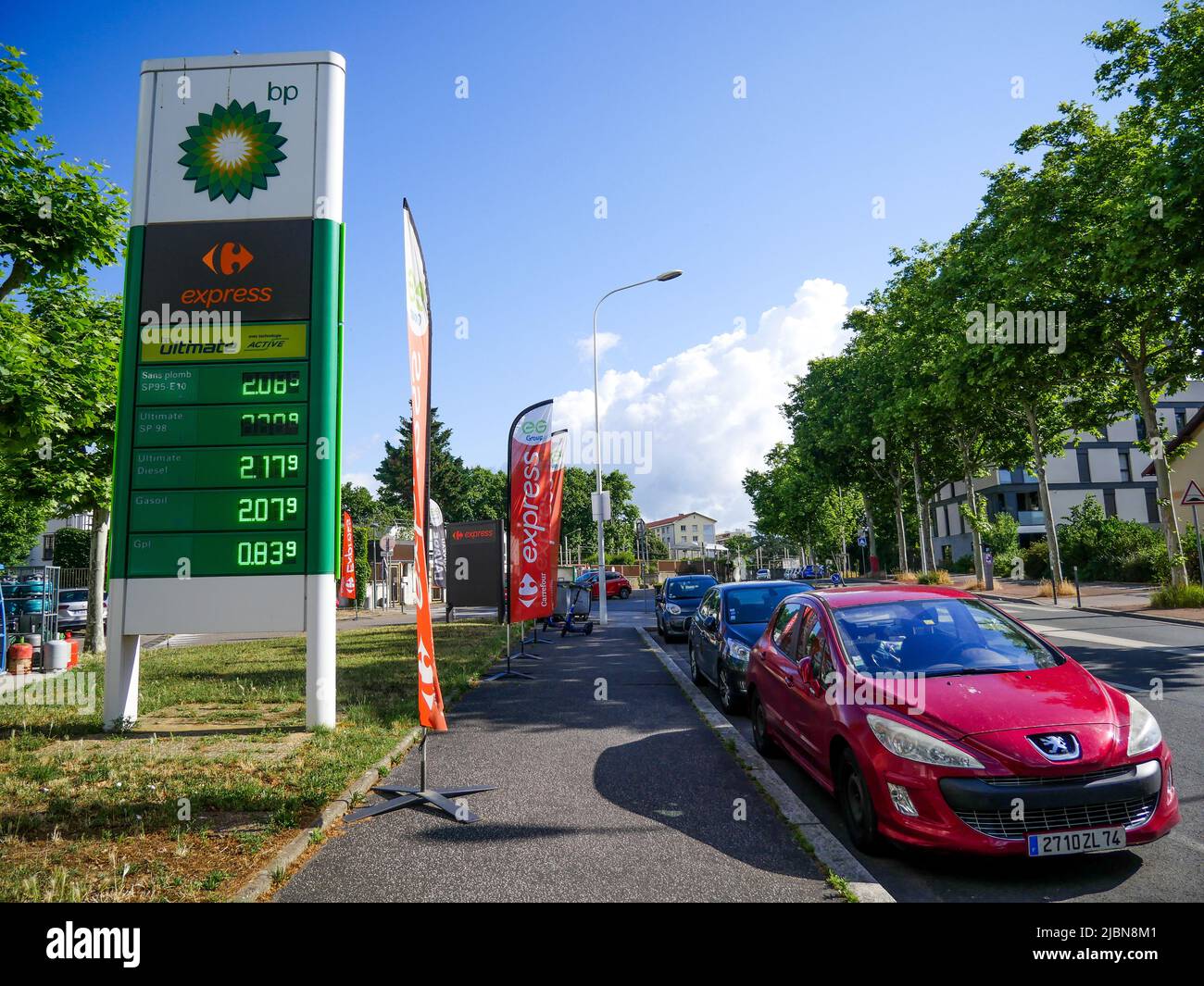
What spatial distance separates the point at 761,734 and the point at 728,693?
1931 millimetres

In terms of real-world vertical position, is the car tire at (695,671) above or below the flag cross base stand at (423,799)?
above

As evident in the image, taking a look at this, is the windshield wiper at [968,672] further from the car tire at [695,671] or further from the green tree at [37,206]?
the green tree at [37,206]

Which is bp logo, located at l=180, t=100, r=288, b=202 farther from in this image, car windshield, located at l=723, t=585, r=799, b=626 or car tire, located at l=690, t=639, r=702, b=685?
car tire, located at l=690, t=639, r=702, b=685

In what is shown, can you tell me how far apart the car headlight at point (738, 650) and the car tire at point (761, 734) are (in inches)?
52.2

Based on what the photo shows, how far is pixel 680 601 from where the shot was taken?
61.6 ft

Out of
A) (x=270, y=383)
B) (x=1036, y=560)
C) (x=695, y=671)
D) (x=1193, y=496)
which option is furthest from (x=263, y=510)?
(x=1036, y=560)

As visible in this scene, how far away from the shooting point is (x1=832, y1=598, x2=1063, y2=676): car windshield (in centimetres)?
483

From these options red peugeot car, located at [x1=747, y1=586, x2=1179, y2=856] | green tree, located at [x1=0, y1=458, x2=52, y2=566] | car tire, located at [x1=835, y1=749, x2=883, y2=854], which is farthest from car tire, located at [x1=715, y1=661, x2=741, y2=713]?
green tree, located at [x1=0, y1=458, x2=52, y2=566]

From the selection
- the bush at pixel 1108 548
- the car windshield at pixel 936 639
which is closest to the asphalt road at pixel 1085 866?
the car windshield at pixel 936 639

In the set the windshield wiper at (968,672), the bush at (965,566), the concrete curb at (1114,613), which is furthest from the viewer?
the bush at (965,566)

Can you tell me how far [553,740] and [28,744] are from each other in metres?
5.06

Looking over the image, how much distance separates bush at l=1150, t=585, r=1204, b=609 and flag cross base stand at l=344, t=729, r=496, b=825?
19479 mm

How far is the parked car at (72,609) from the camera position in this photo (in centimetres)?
2522
